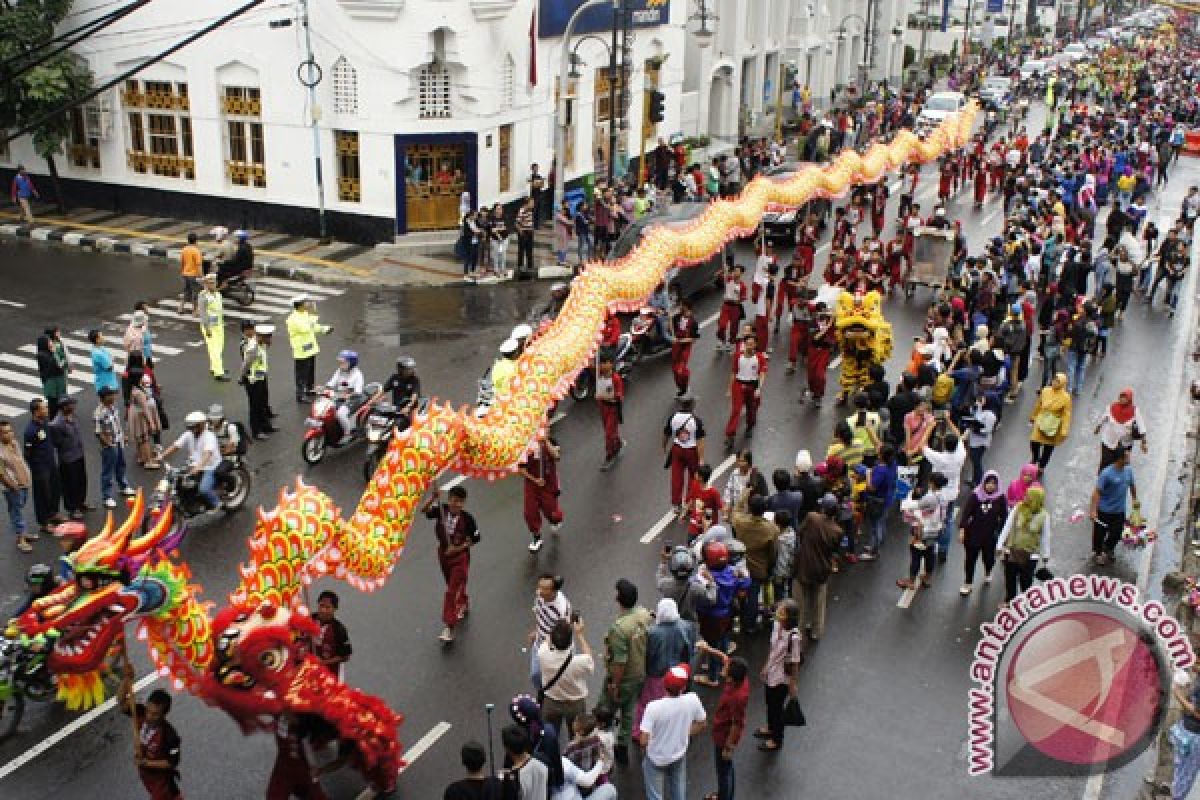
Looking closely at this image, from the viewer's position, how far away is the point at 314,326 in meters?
16.4

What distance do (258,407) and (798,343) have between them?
8.16 metres

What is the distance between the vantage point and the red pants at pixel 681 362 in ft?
55.7

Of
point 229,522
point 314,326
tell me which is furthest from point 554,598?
point 314,326

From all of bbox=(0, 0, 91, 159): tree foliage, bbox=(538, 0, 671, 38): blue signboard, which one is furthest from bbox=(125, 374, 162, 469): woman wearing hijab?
bbox=(538, 0, 671, 38): blue signboard

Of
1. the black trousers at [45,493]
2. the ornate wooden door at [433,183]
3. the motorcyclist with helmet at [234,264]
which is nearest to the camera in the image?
the black trousers at [45,493]

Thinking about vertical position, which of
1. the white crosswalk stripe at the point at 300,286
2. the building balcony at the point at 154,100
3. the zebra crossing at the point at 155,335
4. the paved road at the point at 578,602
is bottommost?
the paved road at the point at 578,602

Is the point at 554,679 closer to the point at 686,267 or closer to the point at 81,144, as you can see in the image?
the point at 686,267

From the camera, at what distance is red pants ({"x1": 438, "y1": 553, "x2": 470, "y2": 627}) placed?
434 inches

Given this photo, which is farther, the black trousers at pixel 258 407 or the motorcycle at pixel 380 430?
the black trousers at pixel 258 407

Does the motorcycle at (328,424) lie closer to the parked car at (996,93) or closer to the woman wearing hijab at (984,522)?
the woman wearing hijab at (984,522)

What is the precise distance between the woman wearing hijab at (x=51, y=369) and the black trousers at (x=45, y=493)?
227 centimetres

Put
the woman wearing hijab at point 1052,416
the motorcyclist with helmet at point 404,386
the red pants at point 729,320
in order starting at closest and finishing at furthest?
the woman wearing hijab at point 1052,416 < the motorcyclist with helmet at point 404,386 < the red pants at point 729,320

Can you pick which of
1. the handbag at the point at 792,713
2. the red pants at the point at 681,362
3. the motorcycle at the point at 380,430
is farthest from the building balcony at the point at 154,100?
the handbag at the point at 792,713

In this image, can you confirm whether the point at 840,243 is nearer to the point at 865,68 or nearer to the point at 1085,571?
the point at 1085,571
